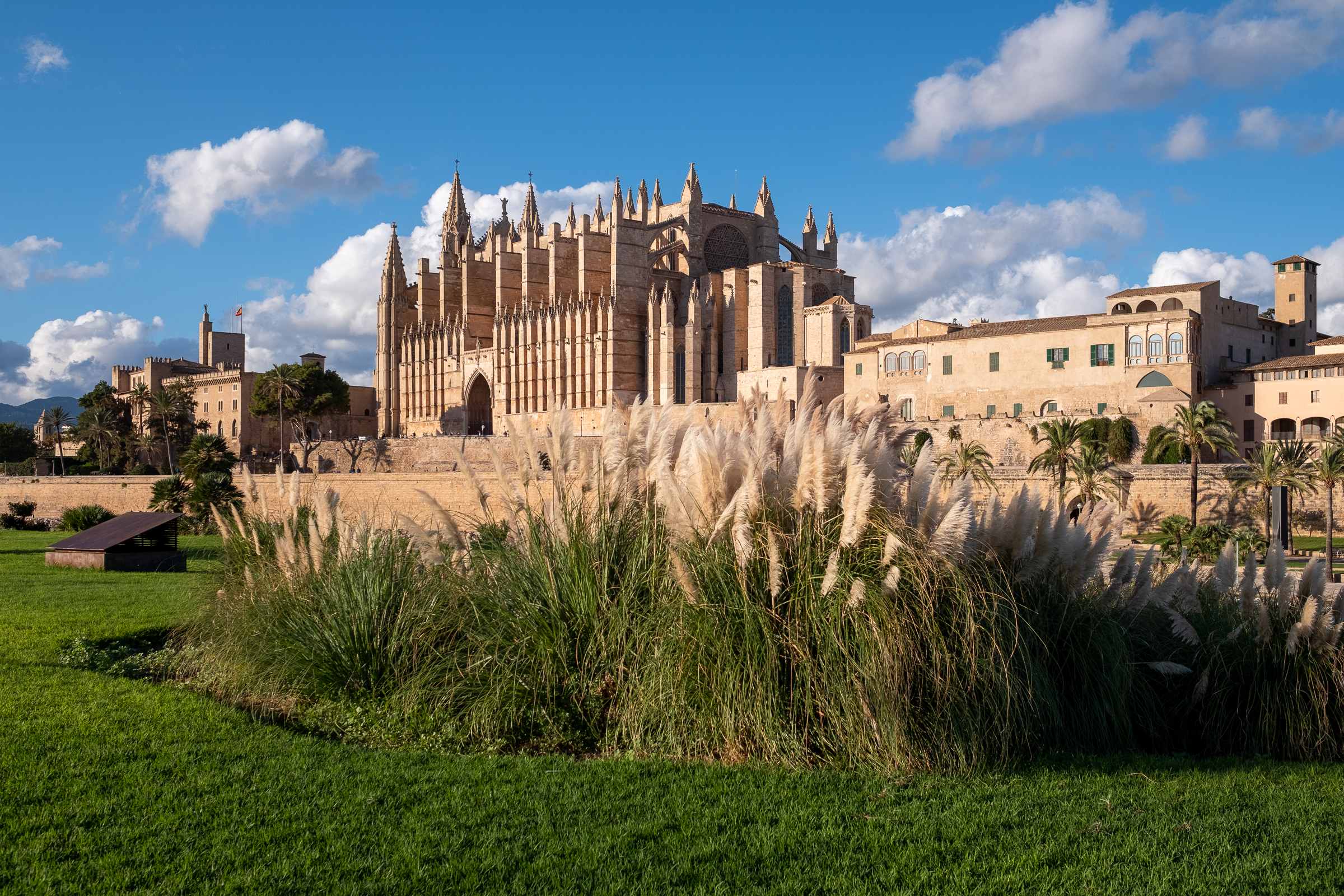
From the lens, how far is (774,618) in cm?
476

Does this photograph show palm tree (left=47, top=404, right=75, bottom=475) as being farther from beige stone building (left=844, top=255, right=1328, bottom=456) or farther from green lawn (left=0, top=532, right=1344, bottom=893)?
green lawn (left=0, top=532, right=1344, bottom=893)

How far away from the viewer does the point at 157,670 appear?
7.23 meters

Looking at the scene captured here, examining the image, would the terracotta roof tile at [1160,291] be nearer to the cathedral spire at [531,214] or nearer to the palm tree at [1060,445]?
the palm tree at [1060,445]

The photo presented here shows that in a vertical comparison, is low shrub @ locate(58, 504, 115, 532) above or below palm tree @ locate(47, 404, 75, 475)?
below

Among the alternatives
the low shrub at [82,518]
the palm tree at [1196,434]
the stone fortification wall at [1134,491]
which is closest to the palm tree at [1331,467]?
the stone fortification wall at [1134,491]

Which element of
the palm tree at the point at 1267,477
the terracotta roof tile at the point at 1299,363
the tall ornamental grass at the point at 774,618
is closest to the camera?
the tall ornamental grass at the point at 774,618

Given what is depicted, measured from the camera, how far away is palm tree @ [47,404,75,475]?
66.5 metres

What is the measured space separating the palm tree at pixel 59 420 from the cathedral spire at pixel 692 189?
41941 mm

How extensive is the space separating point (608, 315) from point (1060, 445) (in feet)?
82.4

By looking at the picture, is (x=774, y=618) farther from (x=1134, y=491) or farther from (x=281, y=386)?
(x=281, y=386)

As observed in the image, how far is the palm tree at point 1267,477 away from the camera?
25.2 m

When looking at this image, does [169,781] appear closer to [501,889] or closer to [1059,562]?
[501,889]

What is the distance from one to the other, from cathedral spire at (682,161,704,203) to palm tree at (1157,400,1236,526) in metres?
26.8

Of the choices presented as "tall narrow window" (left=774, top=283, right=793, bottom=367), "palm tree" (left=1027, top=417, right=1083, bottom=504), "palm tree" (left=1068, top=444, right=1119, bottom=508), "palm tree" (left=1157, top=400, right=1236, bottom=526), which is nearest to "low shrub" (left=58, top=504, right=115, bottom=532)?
"palm tree" (left=1027, top=417, right=1083, bottom=504)
